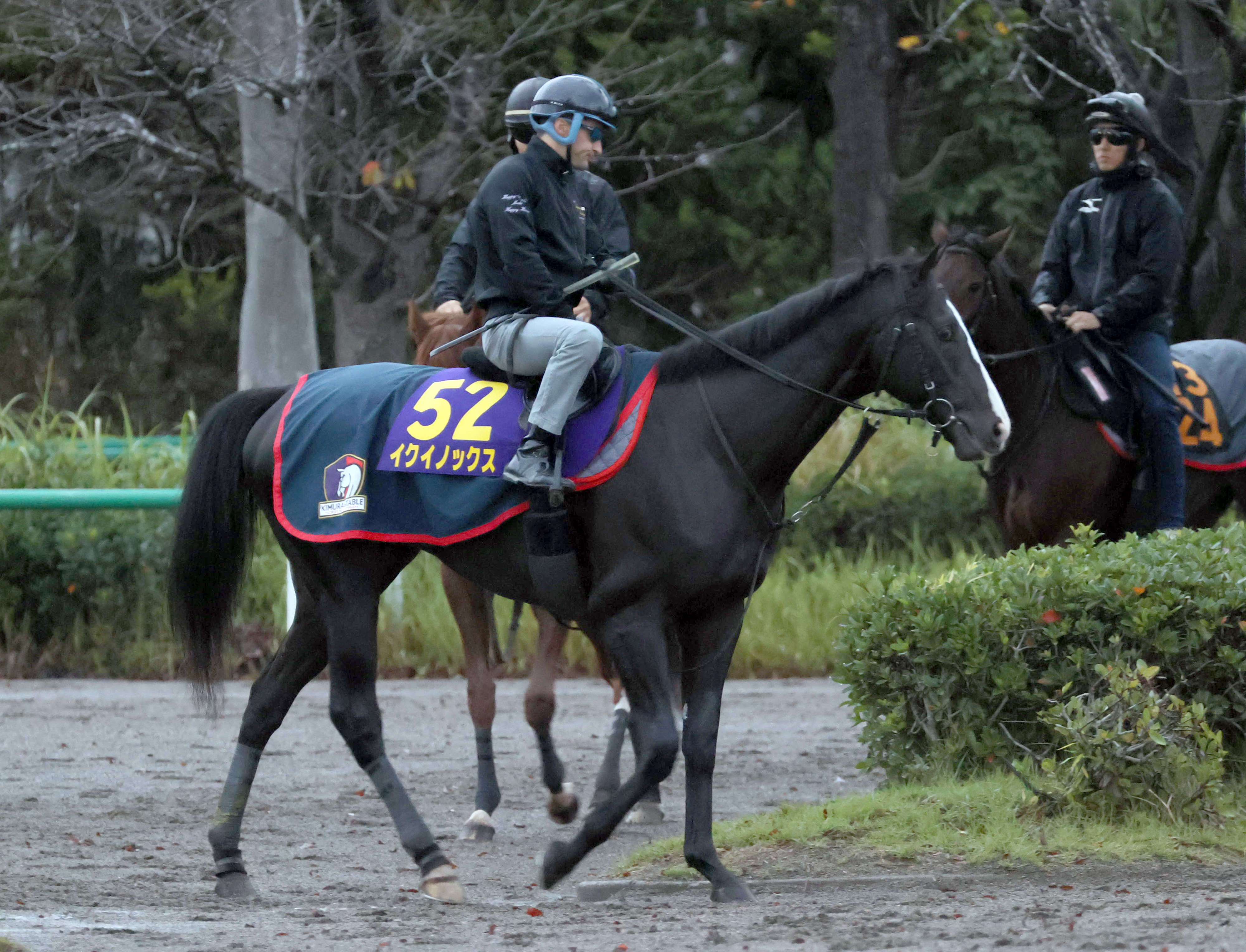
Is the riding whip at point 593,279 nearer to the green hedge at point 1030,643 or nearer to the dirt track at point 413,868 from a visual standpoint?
the green hedge at point 1030,643

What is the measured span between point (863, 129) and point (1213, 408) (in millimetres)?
6748

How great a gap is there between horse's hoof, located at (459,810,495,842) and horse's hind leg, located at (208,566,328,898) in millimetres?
935

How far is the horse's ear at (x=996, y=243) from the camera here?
322 inches

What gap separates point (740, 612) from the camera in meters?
5.89

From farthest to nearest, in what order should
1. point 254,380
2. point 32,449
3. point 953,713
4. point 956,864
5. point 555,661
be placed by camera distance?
point 254,380 < point 32,449 < point 555,661 < point 953,713 < point 956,864

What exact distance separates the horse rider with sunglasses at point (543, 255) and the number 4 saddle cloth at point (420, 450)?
5.4 inches

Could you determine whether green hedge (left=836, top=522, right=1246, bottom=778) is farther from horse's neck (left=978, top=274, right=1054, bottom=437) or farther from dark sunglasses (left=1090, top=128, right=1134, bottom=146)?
dark sunglasses (left=1090, top=128, right=1134, bottom=146)

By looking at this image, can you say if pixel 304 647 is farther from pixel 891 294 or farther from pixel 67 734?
pixel 67 734

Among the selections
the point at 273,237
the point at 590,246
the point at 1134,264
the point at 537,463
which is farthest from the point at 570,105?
the point at 273,237

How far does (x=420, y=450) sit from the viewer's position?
6.11m

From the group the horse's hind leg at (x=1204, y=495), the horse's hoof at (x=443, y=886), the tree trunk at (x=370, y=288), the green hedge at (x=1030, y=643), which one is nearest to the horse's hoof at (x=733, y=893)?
the horse's hoof at (x=443, y=886)

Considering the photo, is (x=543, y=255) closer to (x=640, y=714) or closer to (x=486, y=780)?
(x=640, y=714)

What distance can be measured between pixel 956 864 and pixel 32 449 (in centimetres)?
957

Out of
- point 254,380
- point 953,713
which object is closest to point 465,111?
point 254,380
